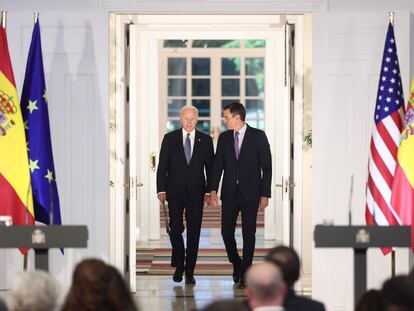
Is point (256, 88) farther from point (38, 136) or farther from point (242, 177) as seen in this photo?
point (38, 136)

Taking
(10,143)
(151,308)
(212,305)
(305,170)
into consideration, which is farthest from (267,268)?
(305,170)

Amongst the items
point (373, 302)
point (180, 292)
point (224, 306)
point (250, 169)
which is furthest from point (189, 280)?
point (224, 306)

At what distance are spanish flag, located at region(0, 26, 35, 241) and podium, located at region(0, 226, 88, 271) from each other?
144cm

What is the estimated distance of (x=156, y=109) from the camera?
1222cm

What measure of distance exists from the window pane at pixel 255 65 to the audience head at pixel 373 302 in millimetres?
13976

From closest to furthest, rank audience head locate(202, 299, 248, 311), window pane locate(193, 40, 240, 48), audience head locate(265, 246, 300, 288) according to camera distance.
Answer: audience head locate(202, 299, 248, 311) → audience head locate(265, 246, 300, 288) → window pane locate(193, 40, 240, 48)

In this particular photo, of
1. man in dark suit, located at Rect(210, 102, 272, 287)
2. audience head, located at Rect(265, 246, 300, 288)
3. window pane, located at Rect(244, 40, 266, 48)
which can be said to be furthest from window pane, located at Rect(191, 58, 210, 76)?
audience head, located at Rect(265, 246, 300, 288)

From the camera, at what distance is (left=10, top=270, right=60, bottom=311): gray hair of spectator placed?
11.6ft

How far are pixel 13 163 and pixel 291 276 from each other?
118 inches

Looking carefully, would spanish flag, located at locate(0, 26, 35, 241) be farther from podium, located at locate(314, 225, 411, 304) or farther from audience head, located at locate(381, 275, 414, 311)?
audience head, located at locate(381, 275, 414, 311)

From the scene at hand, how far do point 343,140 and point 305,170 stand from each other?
5.73ft

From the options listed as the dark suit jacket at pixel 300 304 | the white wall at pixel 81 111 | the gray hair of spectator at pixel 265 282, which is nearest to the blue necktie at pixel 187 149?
the white wall at pixel 81 111

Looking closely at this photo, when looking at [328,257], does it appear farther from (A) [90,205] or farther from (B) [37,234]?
(B) [37,234]

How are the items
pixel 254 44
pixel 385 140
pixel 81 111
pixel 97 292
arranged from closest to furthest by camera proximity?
pixel 97 292 < pixel 385 140 < pixel 81 111 < pixel 254 44
